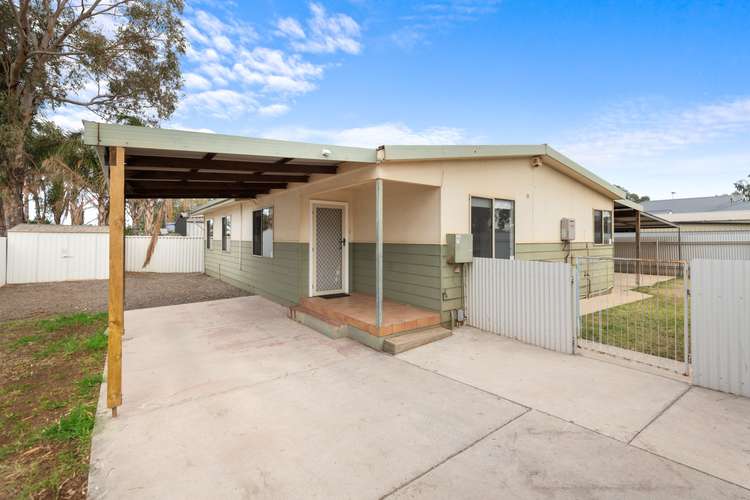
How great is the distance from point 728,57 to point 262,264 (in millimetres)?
14172

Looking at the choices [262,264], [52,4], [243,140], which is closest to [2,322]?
[262,264]

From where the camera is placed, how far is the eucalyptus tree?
41.6 ft

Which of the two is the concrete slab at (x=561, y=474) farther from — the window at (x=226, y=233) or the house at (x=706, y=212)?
the house at (x=706, y=212)

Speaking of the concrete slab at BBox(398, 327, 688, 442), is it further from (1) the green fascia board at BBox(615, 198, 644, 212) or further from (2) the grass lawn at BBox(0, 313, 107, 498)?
(1) the green fascia board at BBox(615, 198, 644, 212)

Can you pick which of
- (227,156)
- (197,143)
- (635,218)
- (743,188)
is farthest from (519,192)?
(743,188)

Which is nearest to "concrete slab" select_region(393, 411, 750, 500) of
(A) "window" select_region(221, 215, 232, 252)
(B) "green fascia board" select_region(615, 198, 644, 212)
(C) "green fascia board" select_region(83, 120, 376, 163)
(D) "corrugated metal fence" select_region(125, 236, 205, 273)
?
(C) "green fascia board" select_region(83, 120, 376, 163)

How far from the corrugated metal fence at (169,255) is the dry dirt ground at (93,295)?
2.47 m

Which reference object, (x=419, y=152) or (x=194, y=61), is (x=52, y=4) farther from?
(x=419, y=152)

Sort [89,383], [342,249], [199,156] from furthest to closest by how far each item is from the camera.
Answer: [342,249]
[199,156]
[89,383]

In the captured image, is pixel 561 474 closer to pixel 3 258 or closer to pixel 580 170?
pixel 580 170

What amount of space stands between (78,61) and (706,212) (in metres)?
33.6

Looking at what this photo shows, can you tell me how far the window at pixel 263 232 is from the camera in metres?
8.57

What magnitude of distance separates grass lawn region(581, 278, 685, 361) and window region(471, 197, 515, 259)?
1.86m

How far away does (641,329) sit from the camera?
5.59 meters
